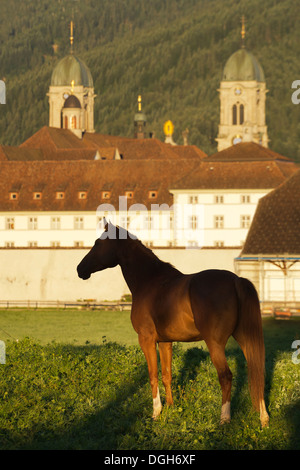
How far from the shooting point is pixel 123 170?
90.5 metres

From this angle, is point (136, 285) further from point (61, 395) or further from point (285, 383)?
point (285, 383)

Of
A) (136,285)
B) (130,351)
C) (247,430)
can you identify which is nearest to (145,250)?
(136,285)

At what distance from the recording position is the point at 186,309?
12633 mm

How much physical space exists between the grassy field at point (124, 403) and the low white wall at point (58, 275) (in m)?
32.6

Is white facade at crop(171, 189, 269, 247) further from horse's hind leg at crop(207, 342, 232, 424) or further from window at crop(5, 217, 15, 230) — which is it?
horse's hind leg at crop(207, 342, 232, 424)

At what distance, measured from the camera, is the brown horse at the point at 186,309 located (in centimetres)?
1234

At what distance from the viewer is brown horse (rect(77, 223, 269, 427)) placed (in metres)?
12.3

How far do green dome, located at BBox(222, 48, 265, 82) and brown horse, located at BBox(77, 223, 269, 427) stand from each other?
6240 inches

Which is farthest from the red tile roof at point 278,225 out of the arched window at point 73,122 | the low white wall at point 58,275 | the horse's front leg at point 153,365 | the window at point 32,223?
the arched window at point 73,122

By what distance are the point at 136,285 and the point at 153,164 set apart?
78237 mm

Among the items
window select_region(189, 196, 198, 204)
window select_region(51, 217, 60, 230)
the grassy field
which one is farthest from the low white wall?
window select_region(51, 217, 60, 230)

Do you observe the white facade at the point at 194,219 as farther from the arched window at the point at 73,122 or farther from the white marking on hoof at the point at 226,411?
the white marking on hoof at the point at 226,411

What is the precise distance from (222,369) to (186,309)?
840mm
